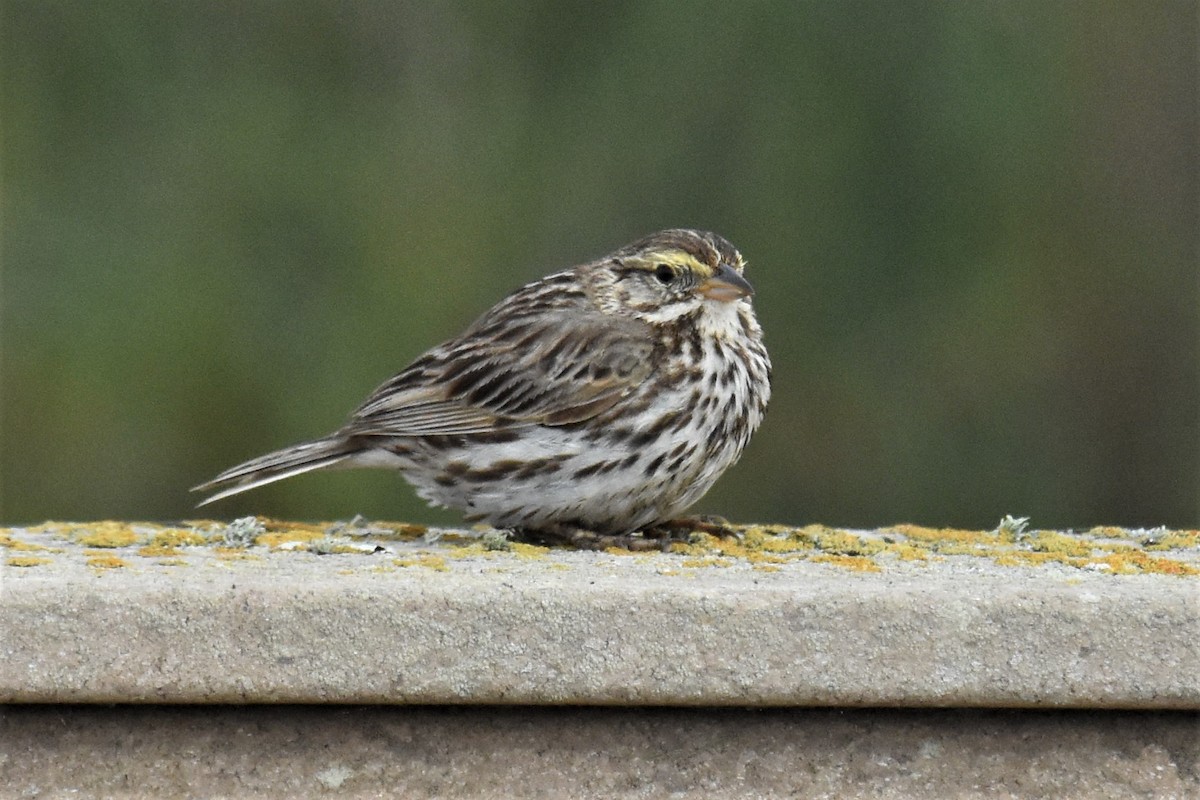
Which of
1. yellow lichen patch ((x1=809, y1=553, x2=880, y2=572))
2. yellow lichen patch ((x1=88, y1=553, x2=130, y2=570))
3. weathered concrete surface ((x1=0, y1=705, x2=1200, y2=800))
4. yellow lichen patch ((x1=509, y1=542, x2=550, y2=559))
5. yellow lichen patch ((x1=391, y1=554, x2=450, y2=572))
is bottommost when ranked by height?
weathered concrete surface ((x1=0, y1=705, x2=1200, y2=800))

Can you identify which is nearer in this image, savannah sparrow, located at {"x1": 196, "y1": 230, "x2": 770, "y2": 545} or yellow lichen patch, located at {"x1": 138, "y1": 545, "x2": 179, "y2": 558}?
yellow lichen patch, located at {"x1": 138, "y1": 545, "x2": 179, "y2": 558}

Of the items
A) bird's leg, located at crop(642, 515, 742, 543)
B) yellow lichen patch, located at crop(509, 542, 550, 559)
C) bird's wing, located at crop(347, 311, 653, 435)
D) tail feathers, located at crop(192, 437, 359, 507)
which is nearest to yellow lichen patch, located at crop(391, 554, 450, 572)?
yellow lichen patch, located at crop(509, 542, 550, 559)

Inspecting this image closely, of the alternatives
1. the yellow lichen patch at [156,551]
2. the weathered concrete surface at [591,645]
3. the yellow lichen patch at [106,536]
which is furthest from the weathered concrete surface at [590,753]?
the yellow lichen patch at [106,536]

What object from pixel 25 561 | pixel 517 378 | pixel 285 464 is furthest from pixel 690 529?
pixel 25 561

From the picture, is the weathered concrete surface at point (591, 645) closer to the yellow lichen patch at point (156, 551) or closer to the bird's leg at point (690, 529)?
the yellow lichen patch at point (156, 551)

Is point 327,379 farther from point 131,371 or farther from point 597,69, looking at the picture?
point 597,69

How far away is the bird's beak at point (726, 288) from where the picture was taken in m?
4.76

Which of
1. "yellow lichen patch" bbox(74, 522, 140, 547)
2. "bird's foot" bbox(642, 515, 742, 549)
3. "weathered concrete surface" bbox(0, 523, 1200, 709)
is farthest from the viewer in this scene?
"bird's foot" bbox(642, 515, 742, 549)

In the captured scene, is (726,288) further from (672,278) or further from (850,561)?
(850,561)

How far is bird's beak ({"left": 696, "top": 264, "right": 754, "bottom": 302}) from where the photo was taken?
4.76 meters

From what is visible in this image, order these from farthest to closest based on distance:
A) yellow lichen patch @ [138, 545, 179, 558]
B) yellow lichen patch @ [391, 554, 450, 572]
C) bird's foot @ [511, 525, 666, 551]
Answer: bird's foot @ [511, 525, 666, 551]
yellow lichen patch @ [138, 545, 179, 558]
yellow lichen patch @ [391, 554, 450, 572]

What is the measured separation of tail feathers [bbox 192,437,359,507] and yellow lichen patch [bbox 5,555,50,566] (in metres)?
1.14

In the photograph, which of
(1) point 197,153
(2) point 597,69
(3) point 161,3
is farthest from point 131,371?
(2) point 597,69

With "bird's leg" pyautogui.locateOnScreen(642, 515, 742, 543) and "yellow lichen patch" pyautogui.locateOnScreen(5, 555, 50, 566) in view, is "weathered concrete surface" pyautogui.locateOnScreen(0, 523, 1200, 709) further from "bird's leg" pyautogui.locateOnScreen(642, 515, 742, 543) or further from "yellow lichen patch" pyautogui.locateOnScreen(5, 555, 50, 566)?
"bird's leg" pyautogui.locateOnScreen(642, 515, 742, 543)
